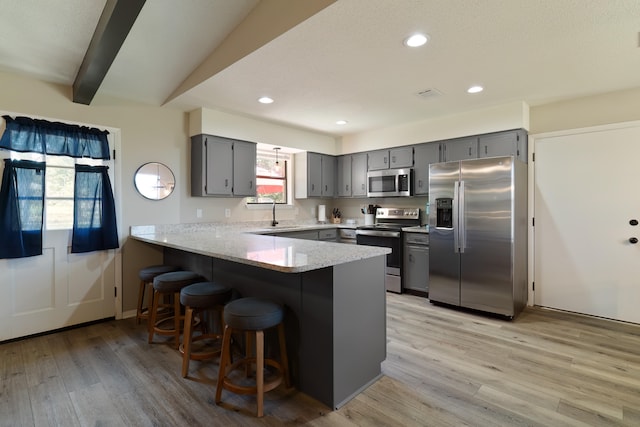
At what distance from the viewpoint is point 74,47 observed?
2.68 metres

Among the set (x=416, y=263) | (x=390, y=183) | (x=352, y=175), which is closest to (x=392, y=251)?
(x=416, y=263)

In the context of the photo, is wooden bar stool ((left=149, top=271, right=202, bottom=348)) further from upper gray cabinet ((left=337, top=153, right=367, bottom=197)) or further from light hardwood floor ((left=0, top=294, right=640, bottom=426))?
upper gray cabinet ((left=337, top=153, right=367, bottom=197))

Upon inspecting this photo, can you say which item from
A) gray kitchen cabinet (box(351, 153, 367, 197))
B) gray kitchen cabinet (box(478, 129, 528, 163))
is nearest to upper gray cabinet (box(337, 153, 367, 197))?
gray kitchen cabinet (box(351, 153, 367, 197))

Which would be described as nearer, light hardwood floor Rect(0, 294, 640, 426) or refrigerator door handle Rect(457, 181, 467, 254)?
light hardwood floor Rect(0, 294, 640, 426)

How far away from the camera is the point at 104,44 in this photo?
2.29m

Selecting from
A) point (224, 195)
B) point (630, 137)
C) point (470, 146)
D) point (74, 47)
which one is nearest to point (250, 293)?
point (224, 195)

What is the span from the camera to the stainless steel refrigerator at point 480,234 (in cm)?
343

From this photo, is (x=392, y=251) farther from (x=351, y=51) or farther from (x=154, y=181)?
(x=154, y=181)

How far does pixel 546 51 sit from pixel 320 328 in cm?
268

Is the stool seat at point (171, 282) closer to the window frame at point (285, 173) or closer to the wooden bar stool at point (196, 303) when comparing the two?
the wooden bar stool at point (196, 303)

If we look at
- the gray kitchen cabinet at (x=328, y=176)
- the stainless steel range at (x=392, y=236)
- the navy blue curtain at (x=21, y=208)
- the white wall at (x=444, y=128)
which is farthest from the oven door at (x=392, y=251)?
the navy blue curtain at (x=21, y=208)

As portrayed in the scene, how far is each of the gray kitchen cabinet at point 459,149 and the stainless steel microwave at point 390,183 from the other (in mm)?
539

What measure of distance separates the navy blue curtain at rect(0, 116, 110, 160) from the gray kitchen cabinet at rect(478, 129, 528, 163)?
4.33 m

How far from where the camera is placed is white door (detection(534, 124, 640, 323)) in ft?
11.0
